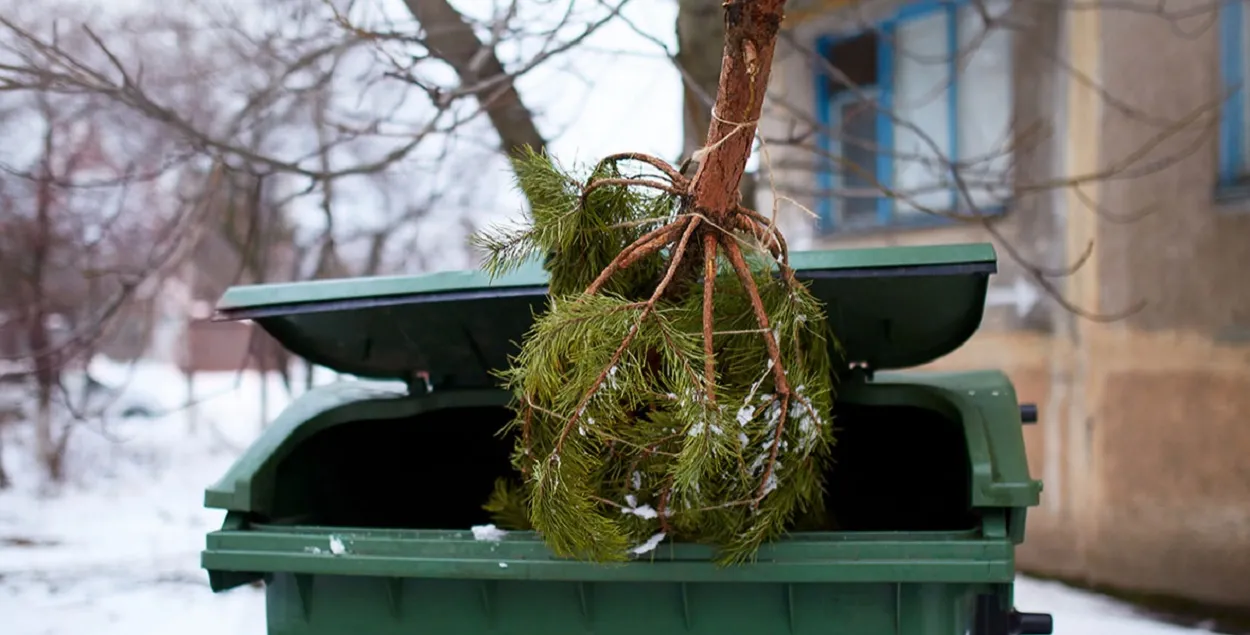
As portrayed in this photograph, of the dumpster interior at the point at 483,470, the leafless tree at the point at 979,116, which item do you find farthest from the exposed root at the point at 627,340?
the leafless tree at the point at 979,116

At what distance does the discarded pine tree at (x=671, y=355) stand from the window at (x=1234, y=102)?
4.32m

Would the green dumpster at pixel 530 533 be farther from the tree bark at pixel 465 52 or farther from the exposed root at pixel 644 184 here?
the tree bark at pixel 465 52

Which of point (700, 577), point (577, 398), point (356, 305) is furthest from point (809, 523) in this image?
point (356, 305)

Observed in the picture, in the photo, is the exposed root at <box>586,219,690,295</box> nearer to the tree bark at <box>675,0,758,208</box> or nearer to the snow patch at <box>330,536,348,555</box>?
the snow patch at <box>330,536,348,555</box>

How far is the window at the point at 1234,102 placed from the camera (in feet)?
15.3

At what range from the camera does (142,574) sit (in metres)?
5.50

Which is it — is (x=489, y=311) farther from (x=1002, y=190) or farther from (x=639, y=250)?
(x=1002, y=190)

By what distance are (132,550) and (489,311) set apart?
5.48m

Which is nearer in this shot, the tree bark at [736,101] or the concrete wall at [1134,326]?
the tree bark at [736,101]

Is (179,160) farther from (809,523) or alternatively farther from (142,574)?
(809,523)

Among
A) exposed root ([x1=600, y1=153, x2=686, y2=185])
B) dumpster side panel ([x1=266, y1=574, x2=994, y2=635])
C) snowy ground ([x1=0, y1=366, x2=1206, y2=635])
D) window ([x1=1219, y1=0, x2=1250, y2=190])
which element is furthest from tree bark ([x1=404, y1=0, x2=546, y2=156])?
window ([x1=1219, y1=0, x2=1250, y2=190])

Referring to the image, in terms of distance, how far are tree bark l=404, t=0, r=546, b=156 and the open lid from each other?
1.48 meters

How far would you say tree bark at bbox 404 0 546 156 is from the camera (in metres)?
3.62

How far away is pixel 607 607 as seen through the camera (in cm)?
163
